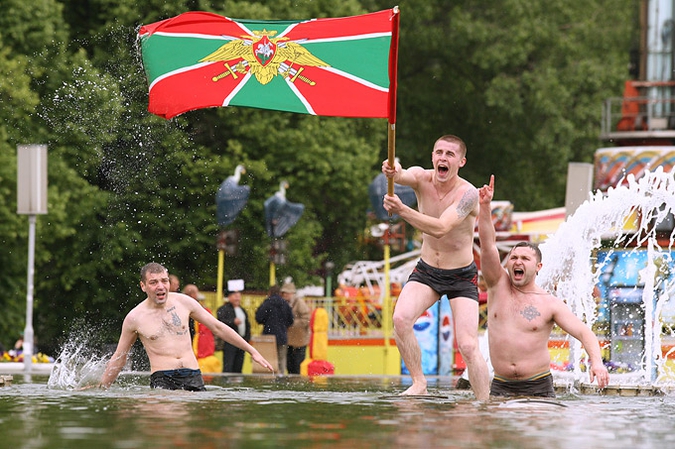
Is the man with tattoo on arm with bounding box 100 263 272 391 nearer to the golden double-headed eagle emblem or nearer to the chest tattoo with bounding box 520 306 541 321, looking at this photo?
the golden double-headed eagle emblem

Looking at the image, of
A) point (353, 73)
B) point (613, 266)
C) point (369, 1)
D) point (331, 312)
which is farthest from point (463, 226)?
point (369, 1)

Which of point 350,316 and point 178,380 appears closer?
point 178,380

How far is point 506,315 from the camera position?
11.8 meters

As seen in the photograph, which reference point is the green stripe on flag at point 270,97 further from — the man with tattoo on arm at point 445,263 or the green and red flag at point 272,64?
the man with tattoo on arm at point 445,263

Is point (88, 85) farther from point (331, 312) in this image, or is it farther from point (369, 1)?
A: point (369, 1)

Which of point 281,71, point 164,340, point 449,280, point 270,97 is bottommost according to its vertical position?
point 164,340

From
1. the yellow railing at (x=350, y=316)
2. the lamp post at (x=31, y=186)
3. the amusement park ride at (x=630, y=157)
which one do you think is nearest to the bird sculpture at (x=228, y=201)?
the yellow railing at (x=350, y=316)

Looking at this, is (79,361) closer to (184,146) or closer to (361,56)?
(184,146)

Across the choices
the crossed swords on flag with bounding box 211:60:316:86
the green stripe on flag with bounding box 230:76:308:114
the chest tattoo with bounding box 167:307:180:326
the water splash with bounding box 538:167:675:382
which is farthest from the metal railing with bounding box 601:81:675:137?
the chest tattoo with bounding box 167:307:180:326

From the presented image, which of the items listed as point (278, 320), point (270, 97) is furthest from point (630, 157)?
point (270, 97)

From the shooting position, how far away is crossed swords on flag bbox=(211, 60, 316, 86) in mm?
13570

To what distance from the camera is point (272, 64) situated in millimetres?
13773

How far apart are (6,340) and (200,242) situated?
14.2ft

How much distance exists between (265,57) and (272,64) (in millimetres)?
149
